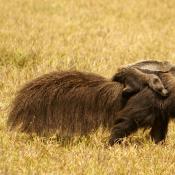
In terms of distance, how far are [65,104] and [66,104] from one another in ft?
0.04

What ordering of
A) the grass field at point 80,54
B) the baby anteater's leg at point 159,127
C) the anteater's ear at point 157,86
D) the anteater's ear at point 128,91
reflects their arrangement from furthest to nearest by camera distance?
the baby anteater's leg at point 159,127 < the anteater's ear at point 128,91 < the anteater's ear at point 157,86 < the grass field at point 80,54

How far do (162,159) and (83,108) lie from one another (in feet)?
3.73

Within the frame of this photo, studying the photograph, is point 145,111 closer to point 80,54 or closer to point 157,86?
point 157,86

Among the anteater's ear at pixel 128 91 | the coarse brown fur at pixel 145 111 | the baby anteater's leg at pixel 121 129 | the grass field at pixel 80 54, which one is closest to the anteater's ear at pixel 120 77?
the anteater's ear at pixel 128 91

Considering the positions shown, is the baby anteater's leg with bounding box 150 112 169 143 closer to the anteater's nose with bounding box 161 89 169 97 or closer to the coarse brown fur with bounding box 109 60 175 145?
the coarse brown fur with bounding box 109 60 175 145

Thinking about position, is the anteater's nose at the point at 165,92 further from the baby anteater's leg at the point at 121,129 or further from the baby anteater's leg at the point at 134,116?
the baby anteater's leg at the point at 121,129

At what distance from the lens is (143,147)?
21.5 ft

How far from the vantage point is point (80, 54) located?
11.9 meters

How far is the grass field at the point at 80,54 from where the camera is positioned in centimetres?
567

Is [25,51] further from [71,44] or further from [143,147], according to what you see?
[143,147]

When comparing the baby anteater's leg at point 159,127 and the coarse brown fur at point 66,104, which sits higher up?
the coarse brown fur at point 66,104

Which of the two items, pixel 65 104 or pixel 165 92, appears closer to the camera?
pixel 165 92

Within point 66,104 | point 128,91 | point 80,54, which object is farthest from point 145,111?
point 80,54

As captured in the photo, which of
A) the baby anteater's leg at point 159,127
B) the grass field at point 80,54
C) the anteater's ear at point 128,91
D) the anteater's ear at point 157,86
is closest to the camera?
the grass field at point 80,54
